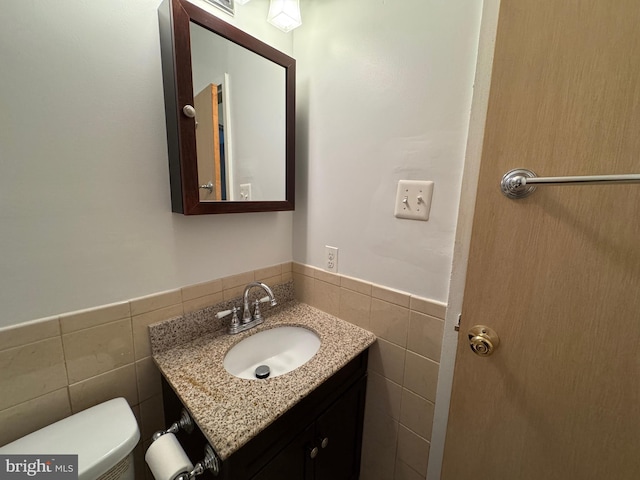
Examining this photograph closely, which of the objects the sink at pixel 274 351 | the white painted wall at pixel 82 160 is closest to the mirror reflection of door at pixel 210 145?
the white painted wall at pixel 82 160

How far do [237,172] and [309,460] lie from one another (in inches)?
41.1

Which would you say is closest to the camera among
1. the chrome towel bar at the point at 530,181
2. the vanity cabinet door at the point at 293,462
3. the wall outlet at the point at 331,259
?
the chrome towel bar at the point at 530,181

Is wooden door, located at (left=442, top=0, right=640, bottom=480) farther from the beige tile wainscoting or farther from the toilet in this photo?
the toilet

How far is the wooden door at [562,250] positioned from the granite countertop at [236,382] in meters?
0.45

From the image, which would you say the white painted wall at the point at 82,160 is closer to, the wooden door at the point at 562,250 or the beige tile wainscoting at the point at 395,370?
the beige tile wainscoting at the point at 395,370

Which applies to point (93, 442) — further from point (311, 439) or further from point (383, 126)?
point (383, 126)

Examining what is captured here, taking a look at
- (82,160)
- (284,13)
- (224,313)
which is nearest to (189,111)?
(82,160)

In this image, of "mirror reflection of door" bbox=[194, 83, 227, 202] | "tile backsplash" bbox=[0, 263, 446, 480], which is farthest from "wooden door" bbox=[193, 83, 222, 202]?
"tile backsplash" bbox=[0, 263, 446, 480]

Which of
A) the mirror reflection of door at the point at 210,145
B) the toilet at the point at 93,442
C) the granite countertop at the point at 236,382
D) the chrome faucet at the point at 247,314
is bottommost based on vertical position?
the toilet at the point at 93,442

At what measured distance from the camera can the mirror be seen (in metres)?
0.77

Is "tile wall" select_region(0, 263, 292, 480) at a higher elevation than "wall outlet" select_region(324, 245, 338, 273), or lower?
lower

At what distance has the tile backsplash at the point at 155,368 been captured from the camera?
2.20 feet

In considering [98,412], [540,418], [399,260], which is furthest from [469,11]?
[98,412]

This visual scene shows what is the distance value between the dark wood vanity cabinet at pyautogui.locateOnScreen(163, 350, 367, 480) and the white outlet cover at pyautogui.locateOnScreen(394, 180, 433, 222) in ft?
1.96
